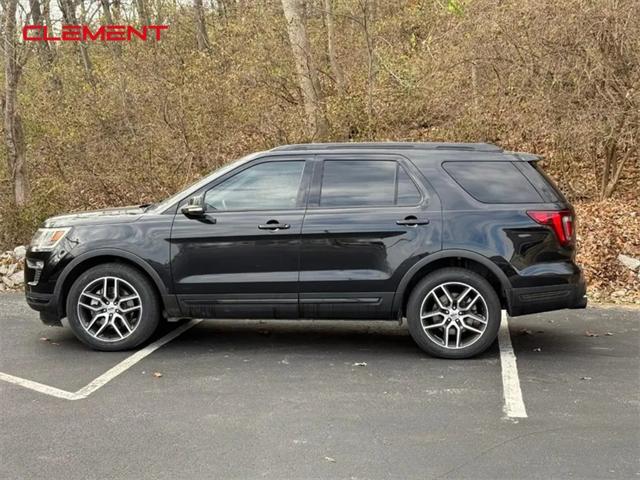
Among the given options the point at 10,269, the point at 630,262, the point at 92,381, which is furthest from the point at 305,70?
the point at 92,381

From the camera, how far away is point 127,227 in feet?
20.8

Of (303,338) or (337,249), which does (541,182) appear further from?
(303,338)

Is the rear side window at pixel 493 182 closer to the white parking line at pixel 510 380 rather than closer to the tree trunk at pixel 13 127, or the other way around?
the white parking line at pixel 510 380

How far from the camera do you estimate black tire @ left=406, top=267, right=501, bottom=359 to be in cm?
599

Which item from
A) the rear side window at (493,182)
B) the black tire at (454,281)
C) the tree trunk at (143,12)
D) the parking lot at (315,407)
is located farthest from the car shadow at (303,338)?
the tree trunk at (143,12)

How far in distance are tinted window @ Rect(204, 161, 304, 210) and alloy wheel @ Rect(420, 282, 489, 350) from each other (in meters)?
1.51

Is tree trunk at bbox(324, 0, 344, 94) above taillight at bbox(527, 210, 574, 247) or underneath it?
above

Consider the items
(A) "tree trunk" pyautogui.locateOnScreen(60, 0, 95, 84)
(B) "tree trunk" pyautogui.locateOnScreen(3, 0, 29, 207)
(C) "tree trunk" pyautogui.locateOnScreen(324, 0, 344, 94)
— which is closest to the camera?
(B) "tree trunk" pyautogui.locateOnScreen(3, 0, 29, 207)

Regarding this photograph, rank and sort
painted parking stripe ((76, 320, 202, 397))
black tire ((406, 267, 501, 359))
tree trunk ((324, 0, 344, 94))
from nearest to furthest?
painted parking stripe ((76, 320, 202, 397)) < black tire ((406, 267, 501, 359)) < tree trunk ((324, 0, 344, 94))

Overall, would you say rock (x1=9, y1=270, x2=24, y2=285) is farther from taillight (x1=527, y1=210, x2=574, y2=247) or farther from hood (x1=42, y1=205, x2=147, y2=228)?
taillight (x1=527, y1=210, x2=574, y2=247)

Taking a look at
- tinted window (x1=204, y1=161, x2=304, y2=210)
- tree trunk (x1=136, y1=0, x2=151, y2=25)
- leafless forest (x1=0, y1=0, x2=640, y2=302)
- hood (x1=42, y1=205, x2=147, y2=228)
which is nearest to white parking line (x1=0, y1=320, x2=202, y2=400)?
hood (x1=42, y1=205, x2=147, y2=228)

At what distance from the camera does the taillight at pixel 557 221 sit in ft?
19.7

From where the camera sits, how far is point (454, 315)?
6051 mm

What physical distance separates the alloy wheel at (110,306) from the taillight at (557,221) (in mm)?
3425
